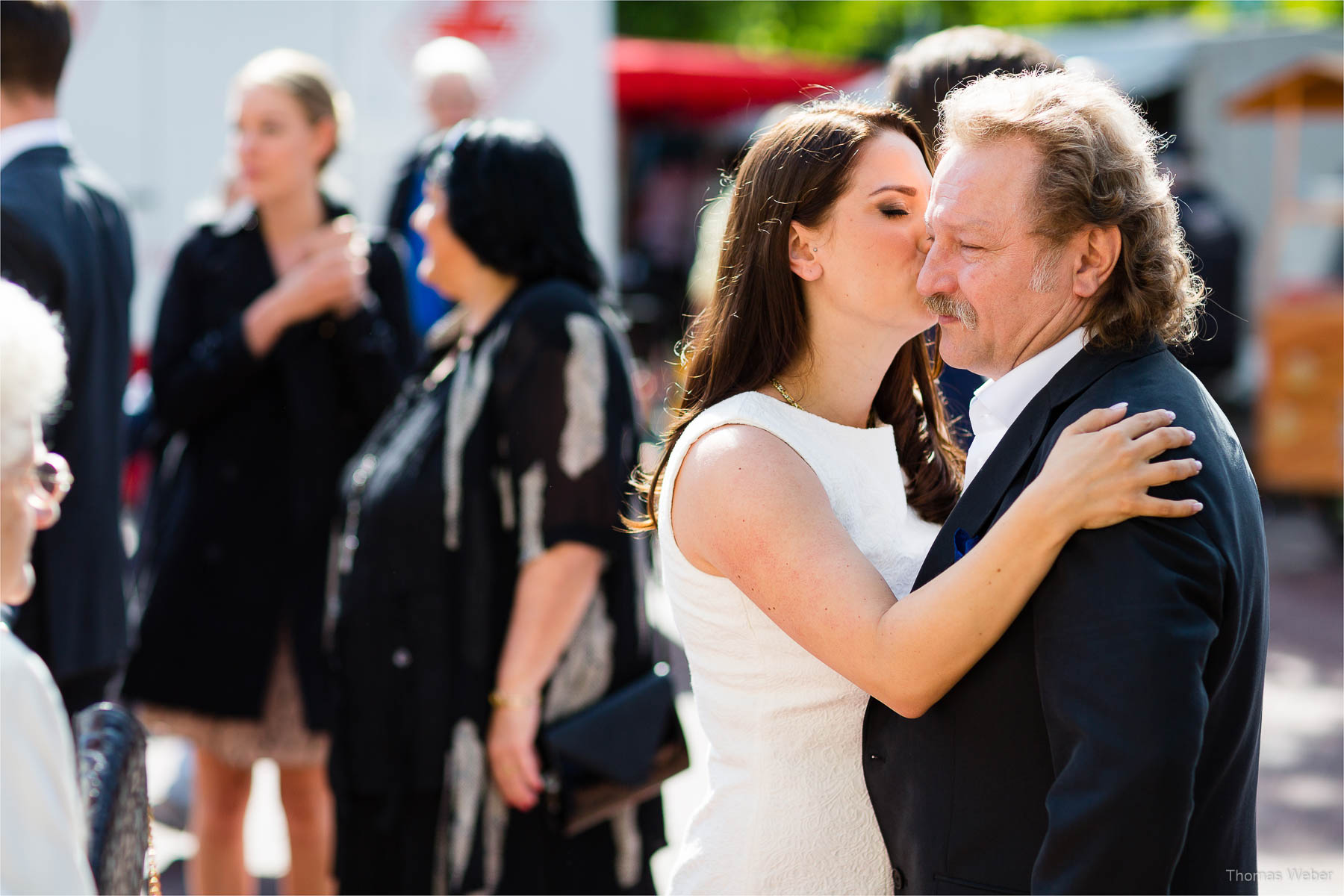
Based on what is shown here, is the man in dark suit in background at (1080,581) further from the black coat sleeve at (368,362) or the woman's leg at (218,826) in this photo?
the woman's leg at (218,826)

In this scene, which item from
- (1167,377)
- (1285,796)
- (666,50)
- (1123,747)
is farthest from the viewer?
(666,50)

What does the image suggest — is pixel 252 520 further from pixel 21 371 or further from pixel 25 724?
pixel 25 724

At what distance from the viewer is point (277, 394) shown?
3.63 m

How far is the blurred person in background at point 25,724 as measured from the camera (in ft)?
4.35

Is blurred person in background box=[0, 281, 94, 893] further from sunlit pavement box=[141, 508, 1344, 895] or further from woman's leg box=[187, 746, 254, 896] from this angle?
woman's leg box=[187, 746, 254, 896]

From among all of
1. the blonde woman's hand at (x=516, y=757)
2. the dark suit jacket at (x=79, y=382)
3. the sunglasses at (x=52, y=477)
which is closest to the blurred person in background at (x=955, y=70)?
the blonde woman's hand at (x=516, y=757)

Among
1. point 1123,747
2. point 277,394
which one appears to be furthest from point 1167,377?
point 277,394

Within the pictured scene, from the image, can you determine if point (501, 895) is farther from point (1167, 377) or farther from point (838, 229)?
point (1167, 377)

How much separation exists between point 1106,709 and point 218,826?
9.44ft

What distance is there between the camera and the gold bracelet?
2.75 meters

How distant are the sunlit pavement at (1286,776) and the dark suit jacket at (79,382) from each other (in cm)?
108

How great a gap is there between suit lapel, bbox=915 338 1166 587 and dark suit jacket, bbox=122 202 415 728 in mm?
2266

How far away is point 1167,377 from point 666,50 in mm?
14665

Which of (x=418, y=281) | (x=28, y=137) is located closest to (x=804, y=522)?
(x=28, y=137)
